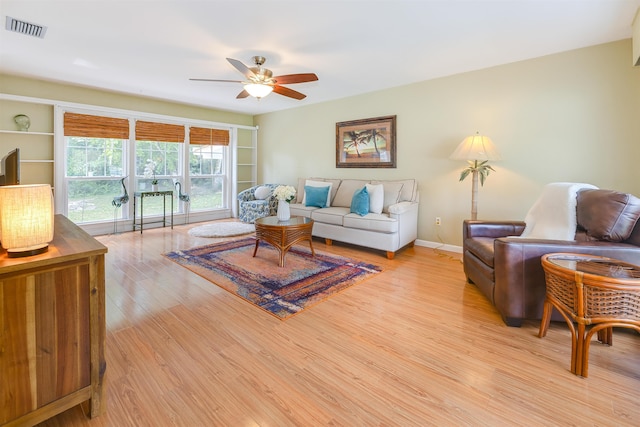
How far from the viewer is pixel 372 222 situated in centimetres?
393

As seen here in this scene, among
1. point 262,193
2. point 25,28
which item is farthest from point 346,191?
point 25,28

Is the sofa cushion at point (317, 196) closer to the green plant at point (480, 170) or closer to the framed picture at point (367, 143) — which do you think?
the framed picture at point (367, 143)

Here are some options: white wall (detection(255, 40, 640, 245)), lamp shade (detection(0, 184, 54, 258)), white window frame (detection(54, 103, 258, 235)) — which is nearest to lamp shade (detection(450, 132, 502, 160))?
white wall (detection(255, 40, 640, 245))

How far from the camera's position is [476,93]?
3832mm

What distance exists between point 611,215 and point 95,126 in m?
6.44

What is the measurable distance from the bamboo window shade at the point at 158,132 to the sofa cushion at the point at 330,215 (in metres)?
3.24

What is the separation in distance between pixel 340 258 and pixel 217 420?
258 centimetres

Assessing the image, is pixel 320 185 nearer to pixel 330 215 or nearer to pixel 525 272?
pixel 330 215

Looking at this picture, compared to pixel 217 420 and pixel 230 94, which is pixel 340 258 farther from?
pixel 230 94

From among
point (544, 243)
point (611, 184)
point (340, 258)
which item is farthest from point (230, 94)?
point (611, 184)

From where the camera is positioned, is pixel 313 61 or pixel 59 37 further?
pixel 313 61

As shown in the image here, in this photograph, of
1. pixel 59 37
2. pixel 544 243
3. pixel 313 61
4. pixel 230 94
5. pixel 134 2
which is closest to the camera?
pixel 544 243

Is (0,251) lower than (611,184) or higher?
lower

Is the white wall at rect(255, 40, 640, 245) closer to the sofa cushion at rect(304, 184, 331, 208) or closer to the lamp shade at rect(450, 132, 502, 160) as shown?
the lamp shade at rect(450, 132, 502, 160)
